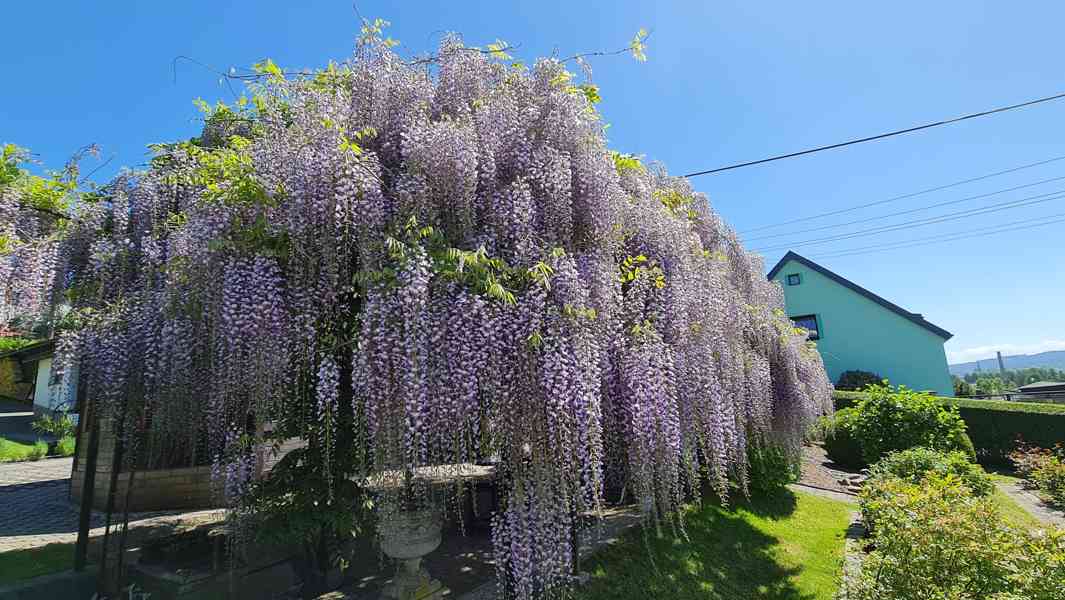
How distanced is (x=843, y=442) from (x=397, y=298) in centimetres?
1356

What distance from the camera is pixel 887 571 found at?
172 inches

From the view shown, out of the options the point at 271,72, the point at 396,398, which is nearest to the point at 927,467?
the point at 396,398

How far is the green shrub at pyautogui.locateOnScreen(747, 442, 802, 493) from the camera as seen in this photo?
862 cm

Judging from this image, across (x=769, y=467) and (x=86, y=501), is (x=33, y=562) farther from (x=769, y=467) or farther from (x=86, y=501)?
(x=769, y=467)

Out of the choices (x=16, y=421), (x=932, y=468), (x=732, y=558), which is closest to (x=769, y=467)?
(x=932, y=468)

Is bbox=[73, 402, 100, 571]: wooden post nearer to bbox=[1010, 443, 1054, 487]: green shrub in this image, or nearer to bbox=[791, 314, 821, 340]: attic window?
bbox=[1010, 443, 1054, 487]: green shrub

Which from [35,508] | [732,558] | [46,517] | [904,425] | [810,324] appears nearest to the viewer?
[732,558]

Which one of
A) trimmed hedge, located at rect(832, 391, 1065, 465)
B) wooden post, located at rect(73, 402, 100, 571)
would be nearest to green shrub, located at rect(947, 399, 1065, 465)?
trimmed hedge, located at rect(832, 391, 1065, 465)

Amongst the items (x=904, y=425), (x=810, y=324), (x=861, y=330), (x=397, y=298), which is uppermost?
(x=810, y=324)

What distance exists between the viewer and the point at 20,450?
13523 mm

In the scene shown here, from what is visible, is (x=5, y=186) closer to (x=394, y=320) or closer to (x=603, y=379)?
(x=394, y=320)

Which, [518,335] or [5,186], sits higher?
[5,186]

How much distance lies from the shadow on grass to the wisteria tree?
1.24 meters

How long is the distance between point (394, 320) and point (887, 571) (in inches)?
196
